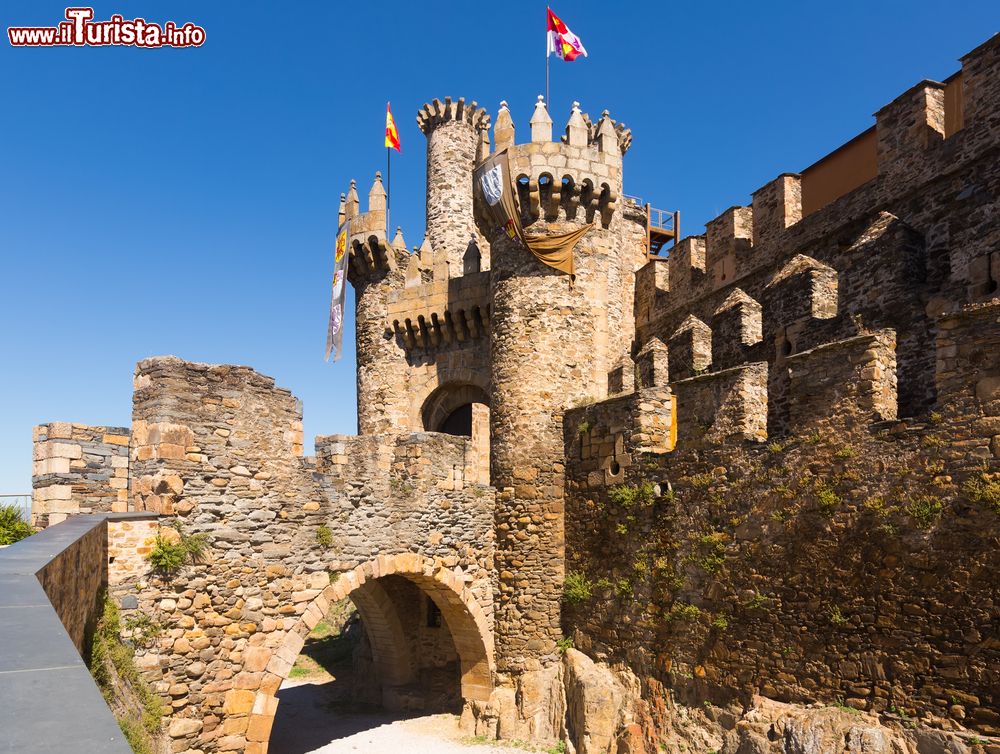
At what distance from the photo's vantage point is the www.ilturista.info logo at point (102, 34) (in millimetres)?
11414

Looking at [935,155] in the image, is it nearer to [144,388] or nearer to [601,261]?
[601,261]

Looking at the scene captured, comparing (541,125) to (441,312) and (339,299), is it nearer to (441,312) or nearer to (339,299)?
(441,312)

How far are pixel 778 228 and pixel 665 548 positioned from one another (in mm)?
6273

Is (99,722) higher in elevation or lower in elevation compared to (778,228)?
lower

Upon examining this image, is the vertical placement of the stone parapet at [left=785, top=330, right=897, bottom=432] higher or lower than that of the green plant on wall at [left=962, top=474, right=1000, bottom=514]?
higher

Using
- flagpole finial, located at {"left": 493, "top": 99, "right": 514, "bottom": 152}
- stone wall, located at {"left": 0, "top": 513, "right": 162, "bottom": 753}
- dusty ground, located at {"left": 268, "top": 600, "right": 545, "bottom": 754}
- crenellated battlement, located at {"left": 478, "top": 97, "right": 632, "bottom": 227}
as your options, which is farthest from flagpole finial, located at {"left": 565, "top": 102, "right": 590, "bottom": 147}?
stone wall, located at {"left": 0, "top": 513, "right": 162, "bottom": 753}

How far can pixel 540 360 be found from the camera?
1366cm

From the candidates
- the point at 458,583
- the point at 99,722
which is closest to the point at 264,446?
the point at 458,583

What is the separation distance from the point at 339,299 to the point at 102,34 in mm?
7631

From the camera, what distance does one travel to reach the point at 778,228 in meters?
14.1

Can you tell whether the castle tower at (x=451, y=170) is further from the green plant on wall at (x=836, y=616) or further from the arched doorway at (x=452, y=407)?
the green plant on wall at (x=836, y=616)

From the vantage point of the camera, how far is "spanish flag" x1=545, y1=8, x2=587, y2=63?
1507cm

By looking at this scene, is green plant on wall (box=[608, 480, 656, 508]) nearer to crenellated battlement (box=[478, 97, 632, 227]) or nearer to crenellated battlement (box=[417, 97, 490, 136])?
crenellated battlement (box=[478, 97, 632, 227])

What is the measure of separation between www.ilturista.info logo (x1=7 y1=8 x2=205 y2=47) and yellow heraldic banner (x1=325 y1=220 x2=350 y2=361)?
6602 mm
